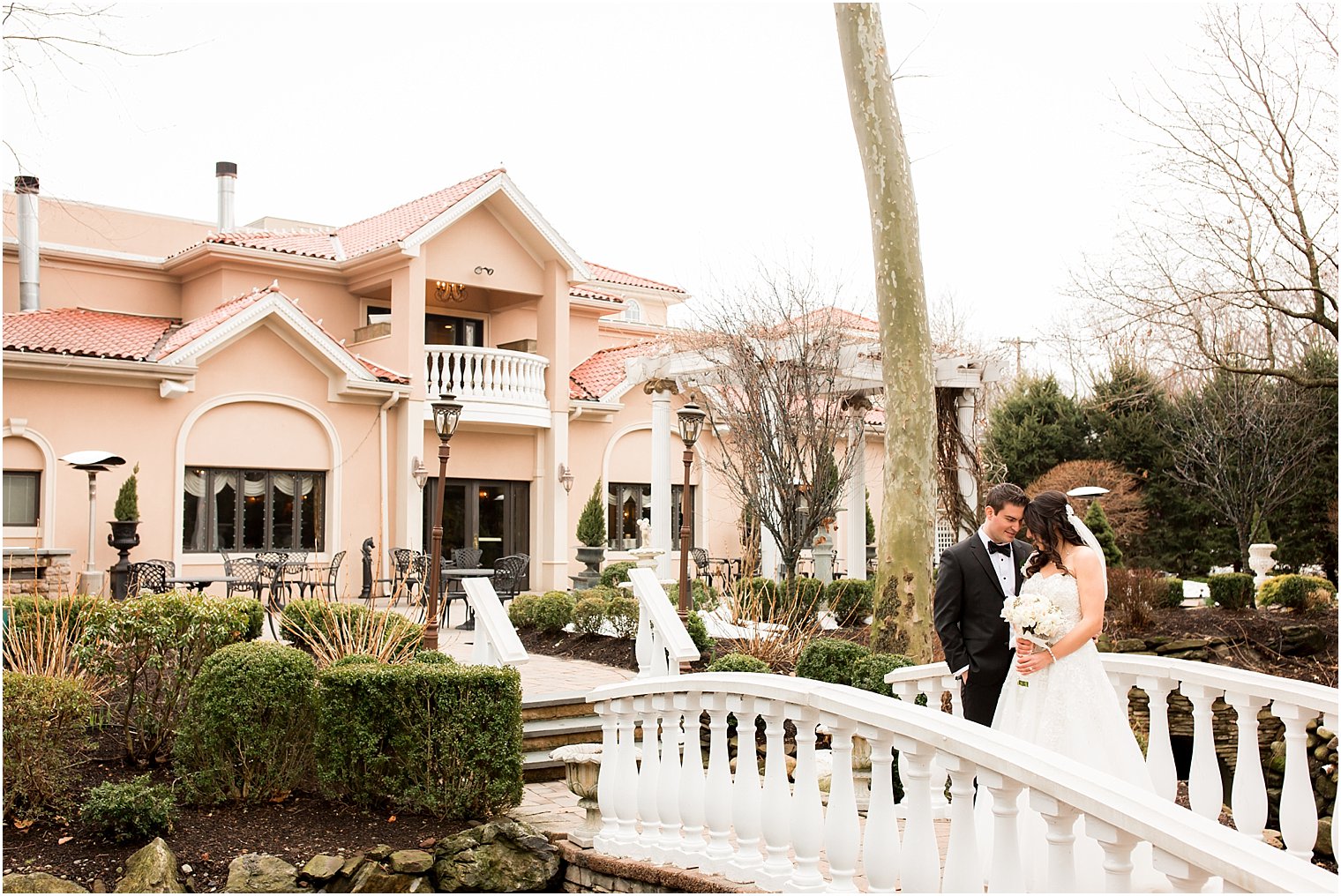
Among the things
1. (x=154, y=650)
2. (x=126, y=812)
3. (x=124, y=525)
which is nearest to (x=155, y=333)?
(x=124, y=525)

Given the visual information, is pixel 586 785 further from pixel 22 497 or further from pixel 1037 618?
pixel 22 497

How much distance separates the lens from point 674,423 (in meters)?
23.8

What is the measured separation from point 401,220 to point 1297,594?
17292mm

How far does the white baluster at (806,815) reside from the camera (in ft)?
15.0

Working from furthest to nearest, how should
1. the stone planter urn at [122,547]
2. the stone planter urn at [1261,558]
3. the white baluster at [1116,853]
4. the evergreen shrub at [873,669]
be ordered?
the stone planter urn at [1261,558] → the stone planter urn at [122,547] → the evergreen shrub at [873,669] → the white baluster at [1116,853]

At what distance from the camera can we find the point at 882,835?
4.14m

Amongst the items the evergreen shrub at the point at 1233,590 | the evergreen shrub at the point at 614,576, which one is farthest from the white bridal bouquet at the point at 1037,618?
the evergreen shrub at the point at 1233,590

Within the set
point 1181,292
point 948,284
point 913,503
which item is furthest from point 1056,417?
point 913,503

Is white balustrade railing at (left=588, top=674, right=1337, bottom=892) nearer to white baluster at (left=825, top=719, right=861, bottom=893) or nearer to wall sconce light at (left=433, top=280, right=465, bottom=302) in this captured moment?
white baluster at (left=825, top=719, right=861, bottom=893)

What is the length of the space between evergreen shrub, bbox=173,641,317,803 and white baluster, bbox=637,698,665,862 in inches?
105

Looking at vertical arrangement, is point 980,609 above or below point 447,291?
below

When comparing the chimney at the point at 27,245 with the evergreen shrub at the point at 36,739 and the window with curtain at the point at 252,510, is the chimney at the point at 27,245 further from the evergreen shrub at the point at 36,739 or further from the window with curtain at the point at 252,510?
the evergreen shrub at the point at 36,739

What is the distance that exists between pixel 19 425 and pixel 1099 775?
17.3 m

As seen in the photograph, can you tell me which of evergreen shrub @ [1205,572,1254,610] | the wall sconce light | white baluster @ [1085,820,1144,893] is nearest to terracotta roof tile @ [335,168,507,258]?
the wall sconce light
